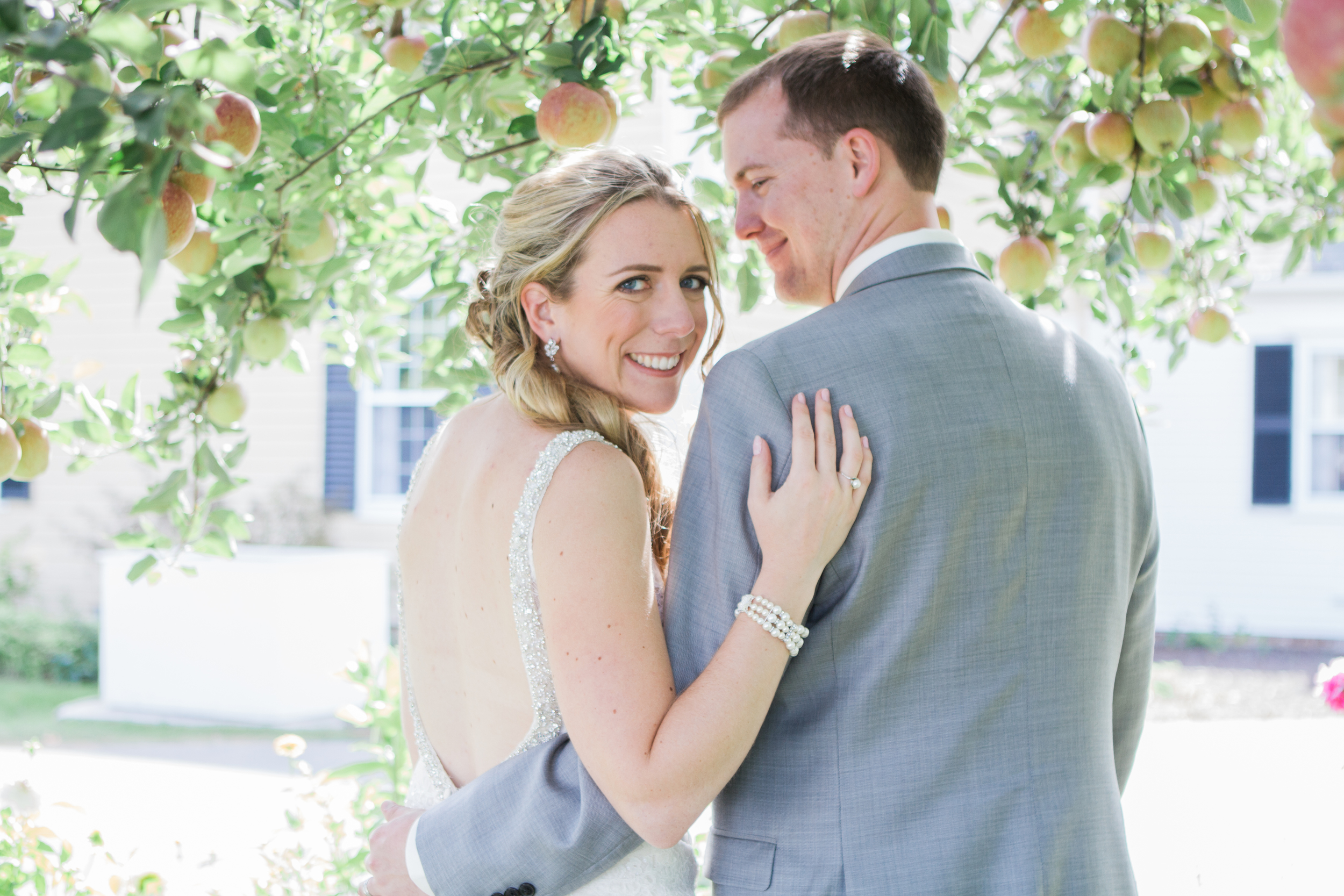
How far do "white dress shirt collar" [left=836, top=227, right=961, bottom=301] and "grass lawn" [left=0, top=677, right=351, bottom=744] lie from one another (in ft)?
20.7

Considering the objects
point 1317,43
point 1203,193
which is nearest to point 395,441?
point 1203,193

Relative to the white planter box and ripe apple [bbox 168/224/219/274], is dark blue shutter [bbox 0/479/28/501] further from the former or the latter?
ripe apple [bbox 168/224/219/274]

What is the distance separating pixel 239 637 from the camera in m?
7.63

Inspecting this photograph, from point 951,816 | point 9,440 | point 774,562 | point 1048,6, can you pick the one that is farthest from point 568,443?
point 1048,6

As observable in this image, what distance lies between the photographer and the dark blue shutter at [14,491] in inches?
416

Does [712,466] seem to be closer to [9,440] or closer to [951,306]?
[951,306]

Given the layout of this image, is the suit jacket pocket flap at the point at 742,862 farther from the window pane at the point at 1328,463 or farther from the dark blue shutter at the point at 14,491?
the window pane at the point at 1328,463

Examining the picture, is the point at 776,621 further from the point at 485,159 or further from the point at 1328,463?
the point at 1328,463

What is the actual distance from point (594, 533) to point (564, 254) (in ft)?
1.58

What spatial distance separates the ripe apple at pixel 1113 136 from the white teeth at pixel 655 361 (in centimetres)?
95

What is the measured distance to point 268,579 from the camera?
7.62 m

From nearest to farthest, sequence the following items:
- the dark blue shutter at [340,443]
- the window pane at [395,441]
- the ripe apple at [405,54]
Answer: the ripe apple at [405,54] < the dark blue shutter at [340,443] < the window pane at [395,441]

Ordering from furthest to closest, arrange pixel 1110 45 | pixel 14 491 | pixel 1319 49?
pixel 14 491, pixel 1110 45, pixel 1319 49

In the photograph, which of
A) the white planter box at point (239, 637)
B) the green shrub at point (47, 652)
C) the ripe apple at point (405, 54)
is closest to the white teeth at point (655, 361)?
the ripe apple at point (405, 54)
